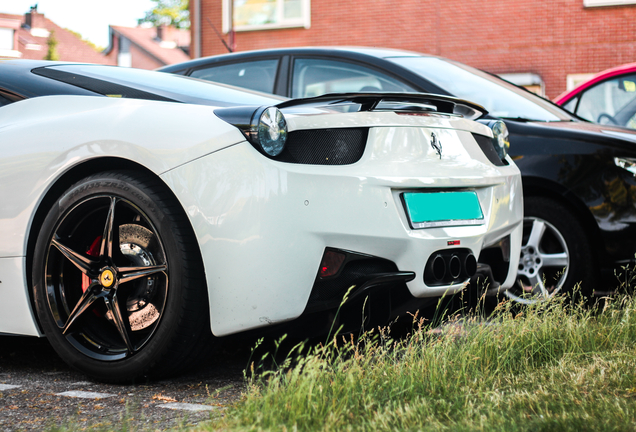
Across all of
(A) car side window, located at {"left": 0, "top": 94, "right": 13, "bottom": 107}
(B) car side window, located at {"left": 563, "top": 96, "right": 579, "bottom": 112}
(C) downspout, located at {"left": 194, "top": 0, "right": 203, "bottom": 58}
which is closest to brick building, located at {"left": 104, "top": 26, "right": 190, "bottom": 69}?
(C) downspout, located at {"left": 194, "top": 0, "right": 203, "bottom": 58}

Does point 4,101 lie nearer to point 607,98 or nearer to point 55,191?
point 55,191

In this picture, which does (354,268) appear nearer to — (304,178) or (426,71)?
(304,178)

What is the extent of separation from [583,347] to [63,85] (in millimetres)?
2500

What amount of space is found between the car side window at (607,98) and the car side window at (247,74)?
120 inches

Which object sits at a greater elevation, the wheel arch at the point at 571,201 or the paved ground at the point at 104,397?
the wheel arch at the point at 571,201

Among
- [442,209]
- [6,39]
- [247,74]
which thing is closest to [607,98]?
[247,74]

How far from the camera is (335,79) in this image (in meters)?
5.09

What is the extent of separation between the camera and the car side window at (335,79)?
4.88 metres

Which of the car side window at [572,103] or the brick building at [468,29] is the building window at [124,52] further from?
the car side window at [572,103]

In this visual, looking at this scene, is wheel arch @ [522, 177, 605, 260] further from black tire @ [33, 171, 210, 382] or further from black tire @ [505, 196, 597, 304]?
black tire @ [33, 171, 210, 382]

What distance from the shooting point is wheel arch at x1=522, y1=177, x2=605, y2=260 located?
422 cm

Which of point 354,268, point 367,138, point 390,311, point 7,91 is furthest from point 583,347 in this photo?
point 7,91

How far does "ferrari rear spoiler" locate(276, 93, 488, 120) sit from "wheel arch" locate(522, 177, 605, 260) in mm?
1018

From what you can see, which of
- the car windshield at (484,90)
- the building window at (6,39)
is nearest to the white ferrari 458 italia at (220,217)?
the car windshield at (484,90)
